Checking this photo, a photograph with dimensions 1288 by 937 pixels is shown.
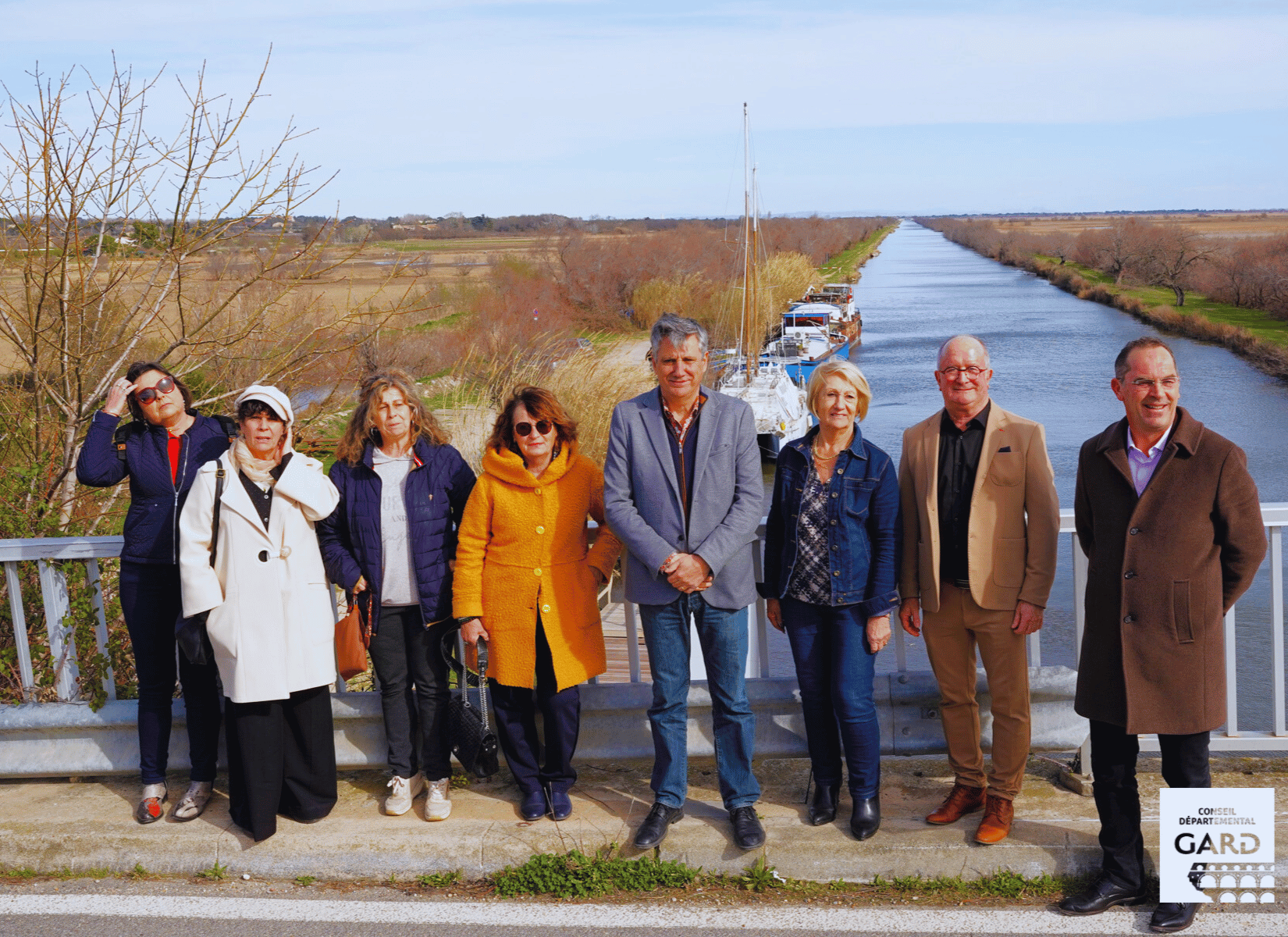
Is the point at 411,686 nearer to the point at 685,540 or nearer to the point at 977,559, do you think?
the point at 685,540

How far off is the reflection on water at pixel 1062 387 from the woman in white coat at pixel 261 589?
6.24m

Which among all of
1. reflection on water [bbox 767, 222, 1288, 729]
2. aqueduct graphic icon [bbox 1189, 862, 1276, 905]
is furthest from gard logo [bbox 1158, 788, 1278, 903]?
reflection on water [bbox 767, 222, 1288, 729]

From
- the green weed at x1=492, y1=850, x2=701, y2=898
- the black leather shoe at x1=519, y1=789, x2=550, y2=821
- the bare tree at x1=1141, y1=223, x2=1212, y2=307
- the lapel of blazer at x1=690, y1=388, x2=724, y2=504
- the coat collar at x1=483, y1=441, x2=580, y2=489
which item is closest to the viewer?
the green weed at x1=492, y1=850, x2=701, y2=898

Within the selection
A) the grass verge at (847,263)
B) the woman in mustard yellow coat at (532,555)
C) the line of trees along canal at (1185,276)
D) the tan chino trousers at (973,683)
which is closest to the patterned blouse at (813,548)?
the tan chino trousers at (973,683)

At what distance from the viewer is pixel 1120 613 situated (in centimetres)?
353

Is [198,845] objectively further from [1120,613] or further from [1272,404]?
[1272,404]

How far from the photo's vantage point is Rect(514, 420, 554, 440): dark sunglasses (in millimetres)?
4031

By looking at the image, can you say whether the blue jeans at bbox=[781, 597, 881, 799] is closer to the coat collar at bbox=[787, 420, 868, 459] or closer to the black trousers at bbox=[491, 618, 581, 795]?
the coat collar at bbox=[787, 420, 868, 459]

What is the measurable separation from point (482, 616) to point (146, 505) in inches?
54.1

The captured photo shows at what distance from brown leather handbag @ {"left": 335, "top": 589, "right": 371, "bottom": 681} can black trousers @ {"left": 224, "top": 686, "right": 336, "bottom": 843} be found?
192 mm

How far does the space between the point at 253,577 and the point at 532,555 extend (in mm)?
1040

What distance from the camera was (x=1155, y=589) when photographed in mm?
3457

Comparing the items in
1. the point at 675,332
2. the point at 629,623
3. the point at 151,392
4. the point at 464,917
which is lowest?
the point at 464,917

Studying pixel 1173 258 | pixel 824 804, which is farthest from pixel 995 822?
pixel 1173 258
